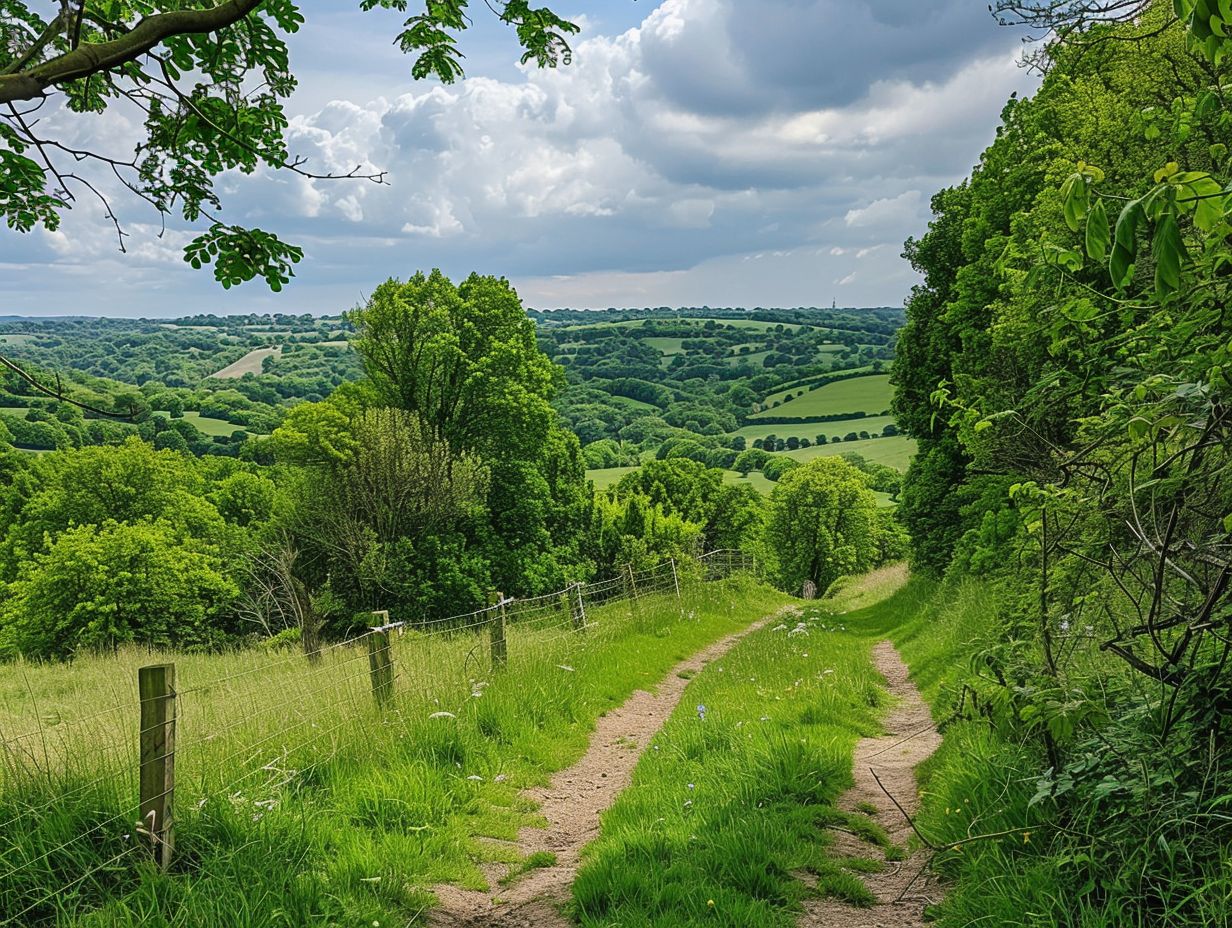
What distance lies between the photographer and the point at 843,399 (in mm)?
121750

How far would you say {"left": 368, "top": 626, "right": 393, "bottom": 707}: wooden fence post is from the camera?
812cm

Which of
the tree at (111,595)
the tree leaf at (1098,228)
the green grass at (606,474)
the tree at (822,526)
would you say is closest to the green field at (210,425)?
the green grass at (606,474)

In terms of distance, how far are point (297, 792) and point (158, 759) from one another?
1414mm

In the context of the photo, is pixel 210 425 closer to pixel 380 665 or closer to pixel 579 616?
pixel 579 616

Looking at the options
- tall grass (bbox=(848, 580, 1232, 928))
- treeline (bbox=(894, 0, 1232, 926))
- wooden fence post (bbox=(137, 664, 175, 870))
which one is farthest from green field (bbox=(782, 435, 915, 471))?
wooden fence post (bbox=(137, 664, 175, 870))

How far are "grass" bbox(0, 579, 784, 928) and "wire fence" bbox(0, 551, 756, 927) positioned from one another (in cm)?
2

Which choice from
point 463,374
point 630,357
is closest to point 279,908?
point 463,374

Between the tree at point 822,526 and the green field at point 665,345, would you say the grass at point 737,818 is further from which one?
the green field at point 665,345

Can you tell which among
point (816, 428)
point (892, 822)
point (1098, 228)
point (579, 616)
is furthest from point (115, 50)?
point (816, 428)

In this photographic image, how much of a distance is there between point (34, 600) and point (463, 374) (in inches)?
742

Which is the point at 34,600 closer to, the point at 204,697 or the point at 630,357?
the point at 204,697

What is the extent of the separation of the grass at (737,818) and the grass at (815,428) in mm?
100676

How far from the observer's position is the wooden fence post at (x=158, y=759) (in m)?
4.84

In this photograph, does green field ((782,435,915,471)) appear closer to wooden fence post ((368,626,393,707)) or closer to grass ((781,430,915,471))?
grass ((781,430,915,471))
